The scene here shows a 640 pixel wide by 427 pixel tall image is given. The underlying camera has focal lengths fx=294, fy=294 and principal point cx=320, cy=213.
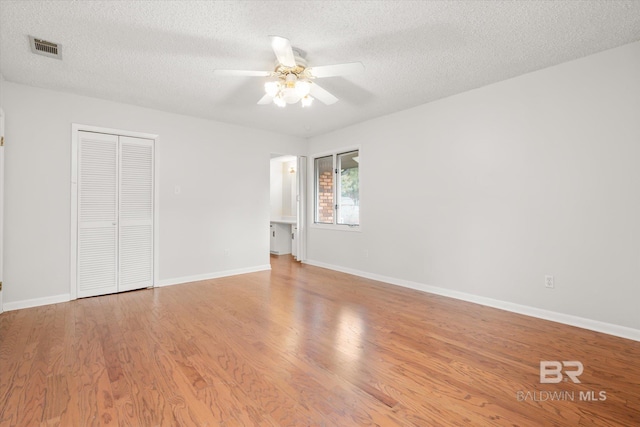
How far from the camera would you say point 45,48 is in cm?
272

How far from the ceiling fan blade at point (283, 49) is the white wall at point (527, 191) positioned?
2500 millimetres

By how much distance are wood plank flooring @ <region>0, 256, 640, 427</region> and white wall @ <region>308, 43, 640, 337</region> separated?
50cm

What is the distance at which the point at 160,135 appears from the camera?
448 cm

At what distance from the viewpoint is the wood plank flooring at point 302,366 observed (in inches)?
66.6

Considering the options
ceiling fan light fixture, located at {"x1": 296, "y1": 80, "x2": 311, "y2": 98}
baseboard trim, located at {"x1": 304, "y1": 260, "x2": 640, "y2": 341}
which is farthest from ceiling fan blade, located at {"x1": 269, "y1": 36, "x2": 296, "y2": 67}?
baseboard trim, located at {"x1": 304, "y1": 260, "x2": 640, "y2": 341}

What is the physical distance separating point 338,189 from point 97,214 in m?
3.81

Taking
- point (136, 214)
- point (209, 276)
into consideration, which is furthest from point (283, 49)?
point (209, 276)

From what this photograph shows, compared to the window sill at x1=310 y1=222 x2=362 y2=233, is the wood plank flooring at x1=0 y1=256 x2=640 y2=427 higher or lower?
lower

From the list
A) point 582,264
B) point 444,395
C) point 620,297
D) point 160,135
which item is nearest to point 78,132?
point 160,135

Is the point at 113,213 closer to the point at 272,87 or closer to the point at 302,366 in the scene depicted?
the point at 272,87

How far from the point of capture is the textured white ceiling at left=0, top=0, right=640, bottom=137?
2.20 m

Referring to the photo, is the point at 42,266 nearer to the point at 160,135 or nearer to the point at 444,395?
the point at 160,135

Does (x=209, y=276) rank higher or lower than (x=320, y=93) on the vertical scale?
lower

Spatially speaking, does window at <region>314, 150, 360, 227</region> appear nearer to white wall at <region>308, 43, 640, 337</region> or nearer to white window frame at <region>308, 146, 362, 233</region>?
white window frame at <region>308, 146, 362, 233</region>
